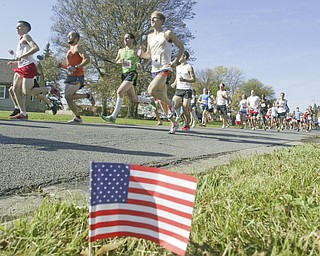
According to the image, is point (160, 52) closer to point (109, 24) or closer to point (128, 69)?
point (128, 69)

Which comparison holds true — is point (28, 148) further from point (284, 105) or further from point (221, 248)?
point (284, 105)

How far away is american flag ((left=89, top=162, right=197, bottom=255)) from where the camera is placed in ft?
3.44

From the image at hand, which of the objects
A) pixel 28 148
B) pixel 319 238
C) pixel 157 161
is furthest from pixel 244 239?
pixel 28 148

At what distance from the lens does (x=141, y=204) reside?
1.11 m

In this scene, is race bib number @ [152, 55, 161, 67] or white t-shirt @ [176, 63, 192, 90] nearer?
race bib number @ [152, 55, 161, 67]

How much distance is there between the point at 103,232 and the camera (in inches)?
43.1

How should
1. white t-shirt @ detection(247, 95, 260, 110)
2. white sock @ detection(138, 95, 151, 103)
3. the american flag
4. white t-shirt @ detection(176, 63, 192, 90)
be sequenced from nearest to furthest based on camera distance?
the american flag
white sock @ detection(138, 95, 151, 103)
white t-shirt @ detection(176, 63, 192, 90)
white t-shirt @ detection(247, 95, 260, 110)

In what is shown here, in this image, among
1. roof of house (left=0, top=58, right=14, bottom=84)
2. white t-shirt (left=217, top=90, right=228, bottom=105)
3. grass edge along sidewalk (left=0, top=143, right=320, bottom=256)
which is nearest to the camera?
grass edge along sidewalk (left=0, top=143, right=320, bottom=256)

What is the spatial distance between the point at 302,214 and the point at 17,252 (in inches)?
46.2

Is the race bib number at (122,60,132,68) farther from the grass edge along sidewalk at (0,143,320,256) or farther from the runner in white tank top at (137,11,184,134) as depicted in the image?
the grass edge along sidewalk at (0,143,320,256)

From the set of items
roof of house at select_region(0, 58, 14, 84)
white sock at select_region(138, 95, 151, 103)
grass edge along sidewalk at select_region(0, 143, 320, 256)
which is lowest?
grass edge along sidewalk at select_region(0, 143, 320, 256)

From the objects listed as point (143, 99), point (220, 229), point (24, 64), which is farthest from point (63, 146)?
point (143, 99)

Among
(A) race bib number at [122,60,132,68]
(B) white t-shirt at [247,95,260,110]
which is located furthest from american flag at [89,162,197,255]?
(B) white t-shirt at [247,95,260,110]

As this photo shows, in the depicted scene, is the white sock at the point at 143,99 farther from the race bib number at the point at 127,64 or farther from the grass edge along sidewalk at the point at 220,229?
the grass edge along sidewalk at the point at 220,229
